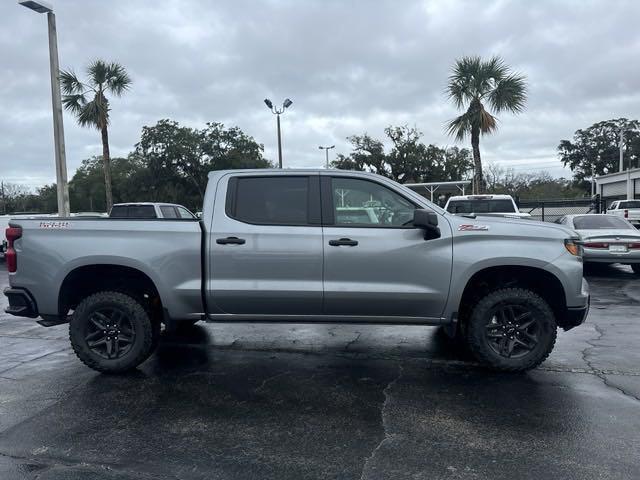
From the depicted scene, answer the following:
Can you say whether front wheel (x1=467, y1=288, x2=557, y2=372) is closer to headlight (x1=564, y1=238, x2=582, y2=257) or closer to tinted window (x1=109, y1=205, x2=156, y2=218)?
headlight (x1=564, y1=238, x2=582, y2=257)

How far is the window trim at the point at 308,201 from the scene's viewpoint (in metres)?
5.07

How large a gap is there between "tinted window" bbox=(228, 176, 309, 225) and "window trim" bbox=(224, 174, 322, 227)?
0.4 inches

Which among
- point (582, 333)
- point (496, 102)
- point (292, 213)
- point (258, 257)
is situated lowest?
point (582, 333)

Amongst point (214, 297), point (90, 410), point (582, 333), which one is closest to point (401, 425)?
point (214, 297)

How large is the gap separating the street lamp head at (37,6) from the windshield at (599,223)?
13482mm

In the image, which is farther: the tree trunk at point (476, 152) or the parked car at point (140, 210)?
the tree trunk at point (476, 152)

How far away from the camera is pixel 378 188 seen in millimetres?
5145

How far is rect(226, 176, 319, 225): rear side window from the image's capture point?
5.12 metres

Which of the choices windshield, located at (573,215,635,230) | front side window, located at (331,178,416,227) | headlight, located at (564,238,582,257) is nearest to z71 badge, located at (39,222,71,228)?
front side window, located at (331,178,416,227)

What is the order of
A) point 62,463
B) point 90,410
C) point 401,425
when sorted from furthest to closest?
point 90,410, point 401,425, point 62,463

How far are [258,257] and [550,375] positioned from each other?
3.05 metres

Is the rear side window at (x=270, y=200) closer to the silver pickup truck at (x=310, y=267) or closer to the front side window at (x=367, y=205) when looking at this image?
the silver pickup truck at (x=310, y=267)

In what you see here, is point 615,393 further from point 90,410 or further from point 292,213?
point 90,410

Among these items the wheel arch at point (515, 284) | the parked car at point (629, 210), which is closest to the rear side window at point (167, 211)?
the wheel arch at point (515, 284)
